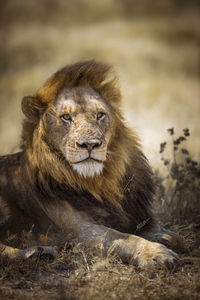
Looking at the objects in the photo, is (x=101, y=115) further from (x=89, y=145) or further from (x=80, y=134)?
(x=89, y=145)

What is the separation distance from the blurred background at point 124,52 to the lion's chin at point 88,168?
6.50 ft

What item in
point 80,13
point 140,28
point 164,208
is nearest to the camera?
point 164,208

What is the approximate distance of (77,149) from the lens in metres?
4.45

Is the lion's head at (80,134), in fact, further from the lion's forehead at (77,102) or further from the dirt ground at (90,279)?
the dirt ground at (90,279)

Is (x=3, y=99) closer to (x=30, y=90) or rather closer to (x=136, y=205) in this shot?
(x=30, y=90)

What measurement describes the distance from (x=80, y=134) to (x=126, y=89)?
475 inches

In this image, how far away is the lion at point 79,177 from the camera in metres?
4.45

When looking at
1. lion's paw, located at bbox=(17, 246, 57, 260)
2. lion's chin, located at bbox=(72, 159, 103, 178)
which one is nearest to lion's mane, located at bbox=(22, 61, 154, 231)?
lion's chin, located at bbox=(72, 159, 103, 178)

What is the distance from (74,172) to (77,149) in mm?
260

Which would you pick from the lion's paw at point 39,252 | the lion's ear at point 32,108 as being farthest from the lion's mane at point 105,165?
the lion's paw at point 39,252

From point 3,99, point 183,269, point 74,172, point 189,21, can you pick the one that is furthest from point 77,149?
point 189,21

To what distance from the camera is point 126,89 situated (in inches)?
645

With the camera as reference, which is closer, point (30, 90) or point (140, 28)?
point (30, 90)

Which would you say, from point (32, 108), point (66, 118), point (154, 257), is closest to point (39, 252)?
point (154, 257)
